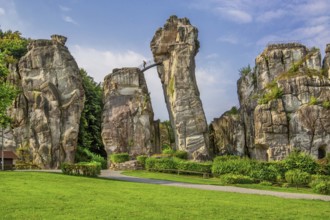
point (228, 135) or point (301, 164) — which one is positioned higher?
point (228, 135)

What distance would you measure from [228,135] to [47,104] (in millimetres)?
31697

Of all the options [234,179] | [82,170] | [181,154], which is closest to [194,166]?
[234,179]

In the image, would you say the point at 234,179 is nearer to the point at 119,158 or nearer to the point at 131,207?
the point at 131,207

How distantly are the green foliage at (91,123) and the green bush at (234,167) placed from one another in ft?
89.3

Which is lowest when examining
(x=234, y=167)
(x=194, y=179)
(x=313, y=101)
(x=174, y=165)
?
(x=194, y=179)

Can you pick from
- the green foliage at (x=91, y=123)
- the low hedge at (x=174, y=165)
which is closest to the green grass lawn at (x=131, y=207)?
the low hedge at (x=174, y=165)

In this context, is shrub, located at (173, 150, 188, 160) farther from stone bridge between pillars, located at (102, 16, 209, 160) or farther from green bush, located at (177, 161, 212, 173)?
green bush, located at (177, 161, 212, 173)

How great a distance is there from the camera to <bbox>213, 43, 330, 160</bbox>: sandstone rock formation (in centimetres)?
6003

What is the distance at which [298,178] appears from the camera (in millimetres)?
37562

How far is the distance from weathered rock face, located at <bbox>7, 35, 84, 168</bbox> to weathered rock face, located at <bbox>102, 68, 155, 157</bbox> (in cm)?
500

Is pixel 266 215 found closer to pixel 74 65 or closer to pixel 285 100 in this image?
pixel 285 100

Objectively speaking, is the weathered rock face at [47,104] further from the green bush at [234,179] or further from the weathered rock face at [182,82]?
the green bush at [234,179]

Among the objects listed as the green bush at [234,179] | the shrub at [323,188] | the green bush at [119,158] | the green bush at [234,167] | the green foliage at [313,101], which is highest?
the green foliage at [313,101]

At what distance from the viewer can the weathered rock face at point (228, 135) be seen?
69812 mm
